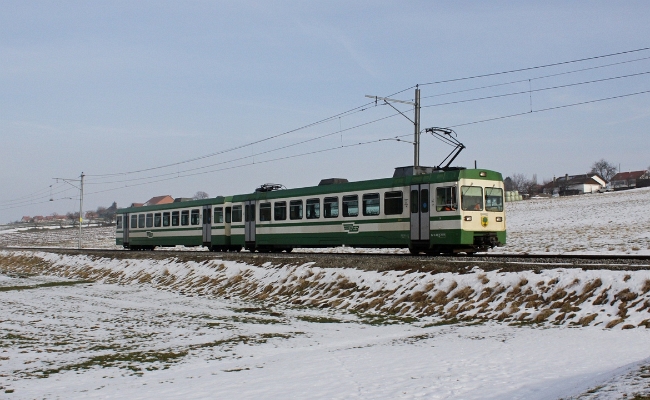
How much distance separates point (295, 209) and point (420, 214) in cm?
781

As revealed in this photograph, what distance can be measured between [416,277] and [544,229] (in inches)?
1205

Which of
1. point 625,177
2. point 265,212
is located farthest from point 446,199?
point 625,177

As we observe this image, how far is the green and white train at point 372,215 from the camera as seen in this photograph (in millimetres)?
21125

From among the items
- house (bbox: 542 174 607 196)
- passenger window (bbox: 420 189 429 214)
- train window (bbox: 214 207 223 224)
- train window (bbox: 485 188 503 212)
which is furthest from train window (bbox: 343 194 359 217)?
house (bbox: 542 174 607 196)

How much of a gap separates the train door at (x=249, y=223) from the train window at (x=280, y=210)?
6.42 ft

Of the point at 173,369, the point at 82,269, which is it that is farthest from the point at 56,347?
the point at 82,269

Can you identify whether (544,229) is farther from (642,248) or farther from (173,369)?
(173,369)

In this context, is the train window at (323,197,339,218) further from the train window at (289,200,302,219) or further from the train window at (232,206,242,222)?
the train window at (232,206,242,222)

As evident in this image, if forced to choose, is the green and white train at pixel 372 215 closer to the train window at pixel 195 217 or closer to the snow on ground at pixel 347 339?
the train window at pixel 195 217

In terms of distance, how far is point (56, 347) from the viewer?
11.7 meters

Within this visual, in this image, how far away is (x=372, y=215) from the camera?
2378 centimetres

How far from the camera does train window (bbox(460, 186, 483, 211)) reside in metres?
20.9

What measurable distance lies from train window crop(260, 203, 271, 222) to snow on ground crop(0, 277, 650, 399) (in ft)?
45.9

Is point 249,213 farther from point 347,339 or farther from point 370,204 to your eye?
point 347,339
